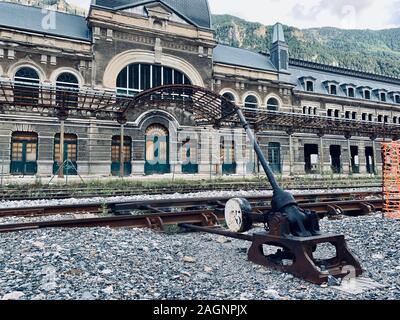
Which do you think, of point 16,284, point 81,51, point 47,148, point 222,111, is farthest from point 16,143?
point 16,284

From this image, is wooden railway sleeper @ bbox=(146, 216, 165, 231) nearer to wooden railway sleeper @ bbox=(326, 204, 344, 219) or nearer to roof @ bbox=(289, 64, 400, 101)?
wooden railway sleeper @ bbox=(326, 204, 344, 219)

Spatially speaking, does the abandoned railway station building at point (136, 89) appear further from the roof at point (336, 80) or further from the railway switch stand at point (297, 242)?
the railway switch stand at point (297, 242)

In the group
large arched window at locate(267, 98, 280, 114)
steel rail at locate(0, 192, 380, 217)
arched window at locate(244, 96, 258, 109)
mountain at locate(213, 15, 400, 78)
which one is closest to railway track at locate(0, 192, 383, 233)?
steel rail at locate(0, 192, 380, 217)

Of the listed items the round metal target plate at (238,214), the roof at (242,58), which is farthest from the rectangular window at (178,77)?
the round metal target plate at (238,214)

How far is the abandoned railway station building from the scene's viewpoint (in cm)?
2089

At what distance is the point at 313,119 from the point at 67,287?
76.1ft

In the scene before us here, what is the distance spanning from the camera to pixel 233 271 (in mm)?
4000

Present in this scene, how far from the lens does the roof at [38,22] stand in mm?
22234

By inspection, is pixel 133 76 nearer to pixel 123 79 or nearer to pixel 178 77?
pixel 123 79

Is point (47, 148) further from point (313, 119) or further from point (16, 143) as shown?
point (313, 119)

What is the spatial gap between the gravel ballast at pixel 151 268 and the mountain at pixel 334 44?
69806 mm

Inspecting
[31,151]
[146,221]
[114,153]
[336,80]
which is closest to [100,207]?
[146,221]

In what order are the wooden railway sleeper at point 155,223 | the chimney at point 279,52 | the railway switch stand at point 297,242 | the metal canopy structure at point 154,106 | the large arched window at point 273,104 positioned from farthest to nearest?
the chimney at point 279,52, the large arched window at point 273,104, the metal canopy structure at point 154,106, the wooden railway sleeper at point 155,223, the railway switch stand at point 297,242

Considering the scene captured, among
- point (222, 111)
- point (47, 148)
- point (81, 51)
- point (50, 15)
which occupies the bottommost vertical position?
point (47, 148)
